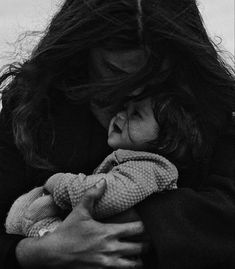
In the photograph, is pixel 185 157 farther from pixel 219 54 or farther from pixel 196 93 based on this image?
pixel 219 54

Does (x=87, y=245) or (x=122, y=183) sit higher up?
(x=122, y=183)

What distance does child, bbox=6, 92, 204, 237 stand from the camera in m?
1.79

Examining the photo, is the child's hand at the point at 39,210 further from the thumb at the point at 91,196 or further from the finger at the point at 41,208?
the thumb at the point at 91,196

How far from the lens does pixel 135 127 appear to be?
196 centimetres

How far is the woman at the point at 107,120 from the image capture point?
73.4 inches

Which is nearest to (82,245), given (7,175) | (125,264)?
(125,264)

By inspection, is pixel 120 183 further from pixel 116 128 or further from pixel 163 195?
pixel 116 128

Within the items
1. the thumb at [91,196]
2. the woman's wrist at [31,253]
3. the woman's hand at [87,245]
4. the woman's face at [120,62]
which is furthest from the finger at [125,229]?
the woman's face at [120,62]

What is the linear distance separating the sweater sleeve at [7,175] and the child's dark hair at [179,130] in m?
0.56

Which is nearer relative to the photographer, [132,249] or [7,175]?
[132,249]

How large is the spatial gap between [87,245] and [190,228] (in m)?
0.32

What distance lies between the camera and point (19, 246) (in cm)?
198

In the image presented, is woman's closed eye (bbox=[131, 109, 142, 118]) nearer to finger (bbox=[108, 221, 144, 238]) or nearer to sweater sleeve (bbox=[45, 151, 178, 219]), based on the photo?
sweater sleeve (bbox=[45, 151, 178, 219])

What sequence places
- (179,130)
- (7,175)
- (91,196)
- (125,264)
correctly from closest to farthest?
(91,196), (125,264), (179,130), (7,175)
